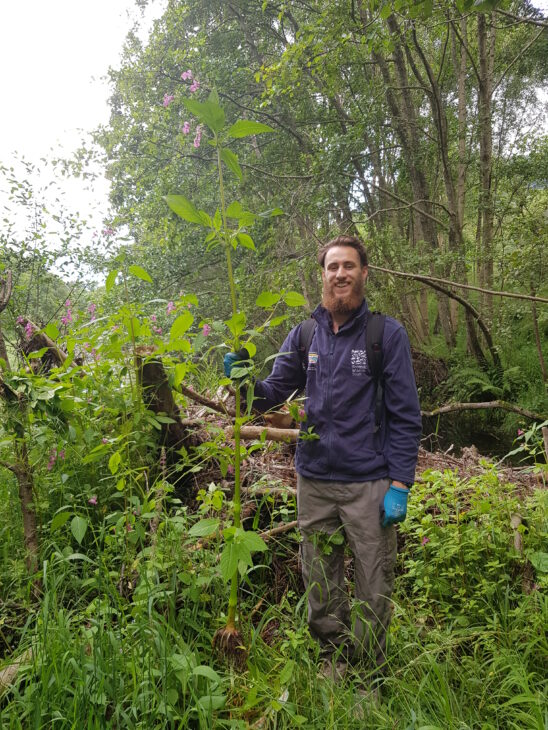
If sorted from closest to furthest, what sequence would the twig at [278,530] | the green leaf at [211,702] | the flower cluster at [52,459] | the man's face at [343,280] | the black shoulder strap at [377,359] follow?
the green leaf at [211,702], the black shoulder strap at [377,359], the man's face at [343,280], the flower cluster at [52,459], the twig at [278,530]

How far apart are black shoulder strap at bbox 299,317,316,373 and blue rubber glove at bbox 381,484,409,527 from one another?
32.7 inches

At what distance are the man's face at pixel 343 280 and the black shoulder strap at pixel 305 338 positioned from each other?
6.7 inches

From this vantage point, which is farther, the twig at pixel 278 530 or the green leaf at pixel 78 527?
the twig at pixel 278 530

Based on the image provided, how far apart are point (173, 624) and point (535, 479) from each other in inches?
119

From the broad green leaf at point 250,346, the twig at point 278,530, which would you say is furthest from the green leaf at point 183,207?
the twig at point 278,530

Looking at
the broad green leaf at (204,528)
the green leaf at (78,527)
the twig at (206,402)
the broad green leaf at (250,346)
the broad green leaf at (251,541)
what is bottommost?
the green leaf at (78,527)

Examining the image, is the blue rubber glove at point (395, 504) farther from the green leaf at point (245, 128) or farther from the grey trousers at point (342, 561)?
the green leaf at point (245, 128)

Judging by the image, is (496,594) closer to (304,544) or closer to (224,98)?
(304,544)

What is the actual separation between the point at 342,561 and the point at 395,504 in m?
0.50

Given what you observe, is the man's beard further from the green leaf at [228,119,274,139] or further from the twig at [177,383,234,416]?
the twig at [177,383,234,416]

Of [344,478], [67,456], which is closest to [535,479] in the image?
[344,478]

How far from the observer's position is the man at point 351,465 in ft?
7.07

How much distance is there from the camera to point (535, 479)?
3.60 meters

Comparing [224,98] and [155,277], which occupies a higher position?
[224,98]
